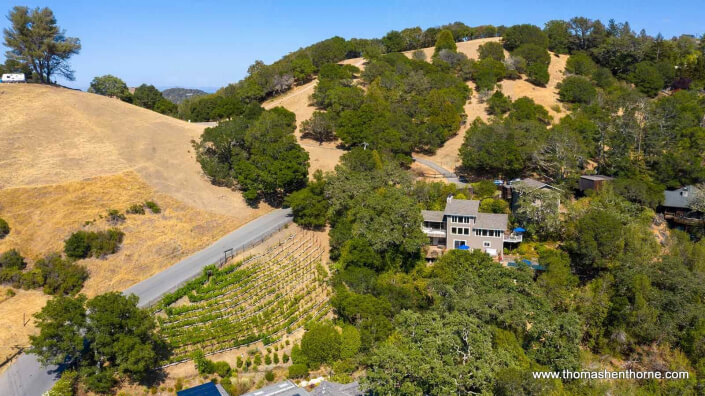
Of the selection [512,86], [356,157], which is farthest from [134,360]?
[512,86]

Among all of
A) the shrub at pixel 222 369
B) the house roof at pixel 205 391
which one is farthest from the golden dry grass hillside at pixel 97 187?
the house roof at pixel 205 391

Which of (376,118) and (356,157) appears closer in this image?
(356,157)

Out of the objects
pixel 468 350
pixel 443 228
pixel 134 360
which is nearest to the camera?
pixel 468 350

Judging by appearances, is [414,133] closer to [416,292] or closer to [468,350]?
[416,292]

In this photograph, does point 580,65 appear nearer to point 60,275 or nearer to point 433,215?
point 433,215

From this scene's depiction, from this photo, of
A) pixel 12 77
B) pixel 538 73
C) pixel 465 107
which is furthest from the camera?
pixel 538 73

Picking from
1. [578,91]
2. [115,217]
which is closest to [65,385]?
[115,217]

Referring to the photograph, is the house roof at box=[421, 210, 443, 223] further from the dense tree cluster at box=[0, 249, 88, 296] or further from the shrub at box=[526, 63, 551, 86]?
the shrub at box=[526, 63, 551, 86]
